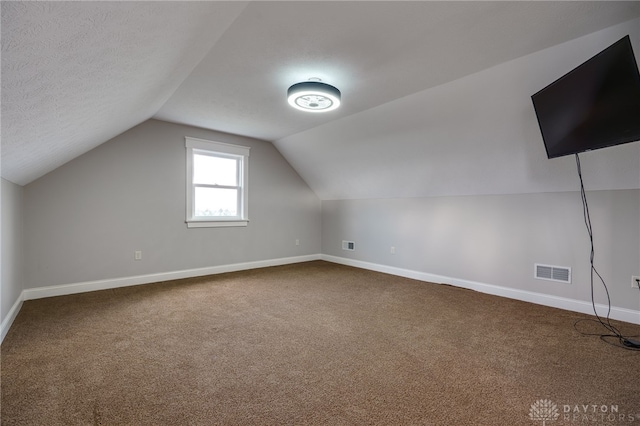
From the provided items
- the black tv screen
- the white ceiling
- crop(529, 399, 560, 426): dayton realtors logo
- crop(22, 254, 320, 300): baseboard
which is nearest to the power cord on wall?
the white ceiling

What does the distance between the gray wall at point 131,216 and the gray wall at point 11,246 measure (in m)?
0.23

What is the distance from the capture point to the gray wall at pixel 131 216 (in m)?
3.50

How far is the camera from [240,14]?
75.4 inches

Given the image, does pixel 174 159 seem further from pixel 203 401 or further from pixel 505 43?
pixel 505 43

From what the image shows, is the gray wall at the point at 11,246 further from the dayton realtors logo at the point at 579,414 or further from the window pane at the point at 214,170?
the dayton realtors logo at the point at 579,414

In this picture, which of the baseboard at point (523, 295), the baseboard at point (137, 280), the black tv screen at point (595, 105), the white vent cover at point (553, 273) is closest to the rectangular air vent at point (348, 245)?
the baseboard at point (523, 295)

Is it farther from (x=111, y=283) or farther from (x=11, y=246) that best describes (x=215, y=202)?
(x=11, y=246)

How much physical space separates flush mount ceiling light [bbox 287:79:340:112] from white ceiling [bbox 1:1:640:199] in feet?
0.30

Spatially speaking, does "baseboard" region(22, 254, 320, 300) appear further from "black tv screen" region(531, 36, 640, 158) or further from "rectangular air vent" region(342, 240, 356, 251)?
"black tv screen" region(531, 36, 640, 158)

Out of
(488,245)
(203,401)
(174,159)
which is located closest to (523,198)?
(488,245)

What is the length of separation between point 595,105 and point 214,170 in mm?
4650

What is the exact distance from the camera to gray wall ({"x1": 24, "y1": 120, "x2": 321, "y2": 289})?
3.50 m

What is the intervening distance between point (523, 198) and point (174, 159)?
4785mm

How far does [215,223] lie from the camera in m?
4.78
